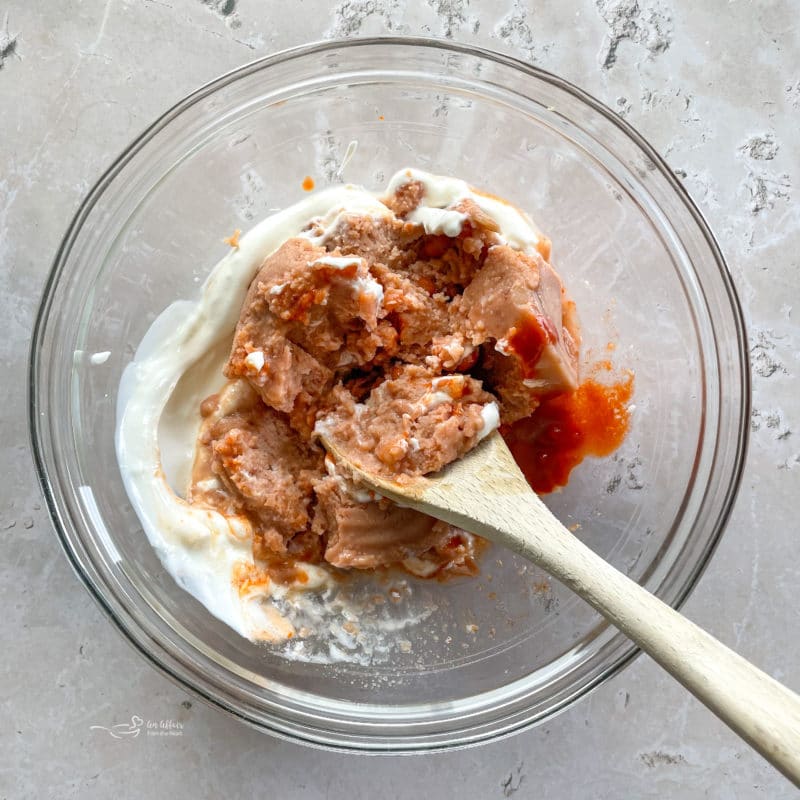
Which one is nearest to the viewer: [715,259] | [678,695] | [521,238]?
[521,238]

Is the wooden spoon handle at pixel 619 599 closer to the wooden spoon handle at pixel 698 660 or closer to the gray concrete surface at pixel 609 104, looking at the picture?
the wooden spoon handle at pixel 698 660

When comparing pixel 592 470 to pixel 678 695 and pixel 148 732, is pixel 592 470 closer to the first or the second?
pixel 678 695

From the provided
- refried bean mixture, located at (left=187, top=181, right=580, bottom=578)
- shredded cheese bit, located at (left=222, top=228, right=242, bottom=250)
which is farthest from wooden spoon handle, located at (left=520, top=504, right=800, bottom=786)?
shredded cheese bit, located at (left=222, top=228, right=242, bottom=250)

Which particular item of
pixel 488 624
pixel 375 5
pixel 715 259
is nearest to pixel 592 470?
pixel 488 624

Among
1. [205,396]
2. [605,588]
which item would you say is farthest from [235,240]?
[605,588]

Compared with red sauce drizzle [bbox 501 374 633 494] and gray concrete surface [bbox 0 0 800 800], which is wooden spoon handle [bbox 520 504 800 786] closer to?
red sauce drizzle [bbox 501 374 633 494]

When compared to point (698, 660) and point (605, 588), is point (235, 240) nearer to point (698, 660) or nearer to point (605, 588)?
point (605, 588)
